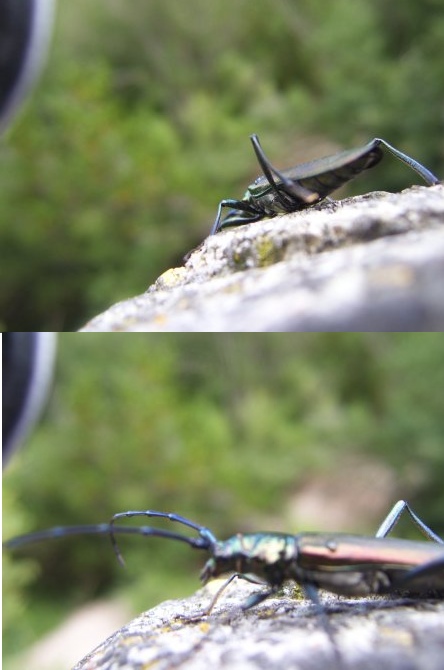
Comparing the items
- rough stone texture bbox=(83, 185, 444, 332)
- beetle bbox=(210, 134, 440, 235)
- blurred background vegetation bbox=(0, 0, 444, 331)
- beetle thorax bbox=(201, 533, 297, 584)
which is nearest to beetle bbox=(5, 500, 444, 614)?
beetle thorax bbox=(201, 533, 297, 584)

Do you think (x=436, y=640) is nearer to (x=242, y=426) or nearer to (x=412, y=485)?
(x=412, y=485)

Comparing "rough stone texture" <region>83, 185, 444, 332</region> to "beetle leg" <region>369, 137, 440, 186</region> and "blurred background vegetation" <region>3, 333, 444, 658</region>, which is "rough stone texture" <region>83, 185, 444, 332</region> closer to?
"beetle leg" <region>369, 137, 440, 186</region>

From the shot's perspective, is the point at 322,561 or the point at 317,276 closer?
the point at 317,276

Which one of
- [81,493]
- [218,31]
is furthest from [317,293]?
[218,31]

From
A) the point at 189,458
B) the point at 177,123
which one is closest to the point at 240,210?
the point at 189,458

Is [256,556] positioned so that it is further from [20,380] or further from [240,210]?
[20,380]

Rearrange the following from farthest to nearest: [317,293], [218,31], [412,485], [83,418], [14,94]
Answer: [218,31], [83,418], [412,485], [14,94], [317,293]

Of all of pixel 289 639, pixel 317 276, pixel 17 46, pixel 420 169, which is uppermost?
pixel 17 46
